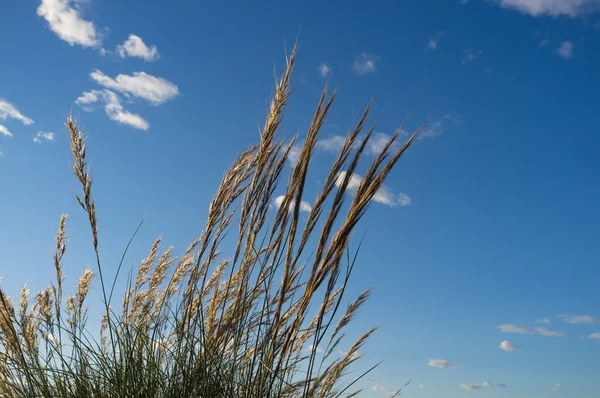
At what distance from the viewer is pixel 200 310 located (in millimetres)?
2463

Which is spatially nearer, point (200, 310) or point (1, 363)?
point (200, 310)

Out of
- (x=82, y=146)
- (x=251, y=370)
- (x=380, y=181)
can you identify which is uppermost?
(x=82, y=146)

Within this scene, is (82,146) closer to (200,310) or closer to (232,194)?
(232,194)

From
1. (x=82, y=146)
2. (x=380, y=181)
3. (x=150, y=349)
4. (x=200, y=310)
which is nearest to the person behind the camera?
(x=380, y=181)

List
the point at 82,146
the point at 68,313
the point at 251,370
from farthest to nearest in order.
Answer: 1. the point at 68,313
2. the point at 82,146
3. the point at 251,370

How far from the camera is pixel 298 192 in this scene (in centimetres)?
204

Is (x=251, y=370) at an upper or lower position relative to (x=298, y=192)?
lower

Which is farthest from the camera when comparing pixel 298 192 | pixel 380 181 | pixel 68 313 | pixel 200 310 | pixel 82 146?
pixel 68 313

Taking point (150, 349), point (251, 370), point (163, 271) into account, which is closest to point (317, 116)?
point (251, 370)

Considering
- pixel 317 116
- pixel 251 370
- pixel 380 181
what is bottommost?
pixel 251 370

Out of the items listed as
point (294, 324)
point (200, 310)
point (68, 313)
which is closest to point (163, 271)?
point (68, 313)

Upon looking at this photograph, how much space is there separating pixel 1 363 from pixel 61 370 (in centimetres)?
54

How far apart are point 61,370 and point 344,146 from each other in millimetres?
1733

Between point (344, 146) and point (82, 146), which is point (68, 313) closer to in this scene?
point (82, 146)
